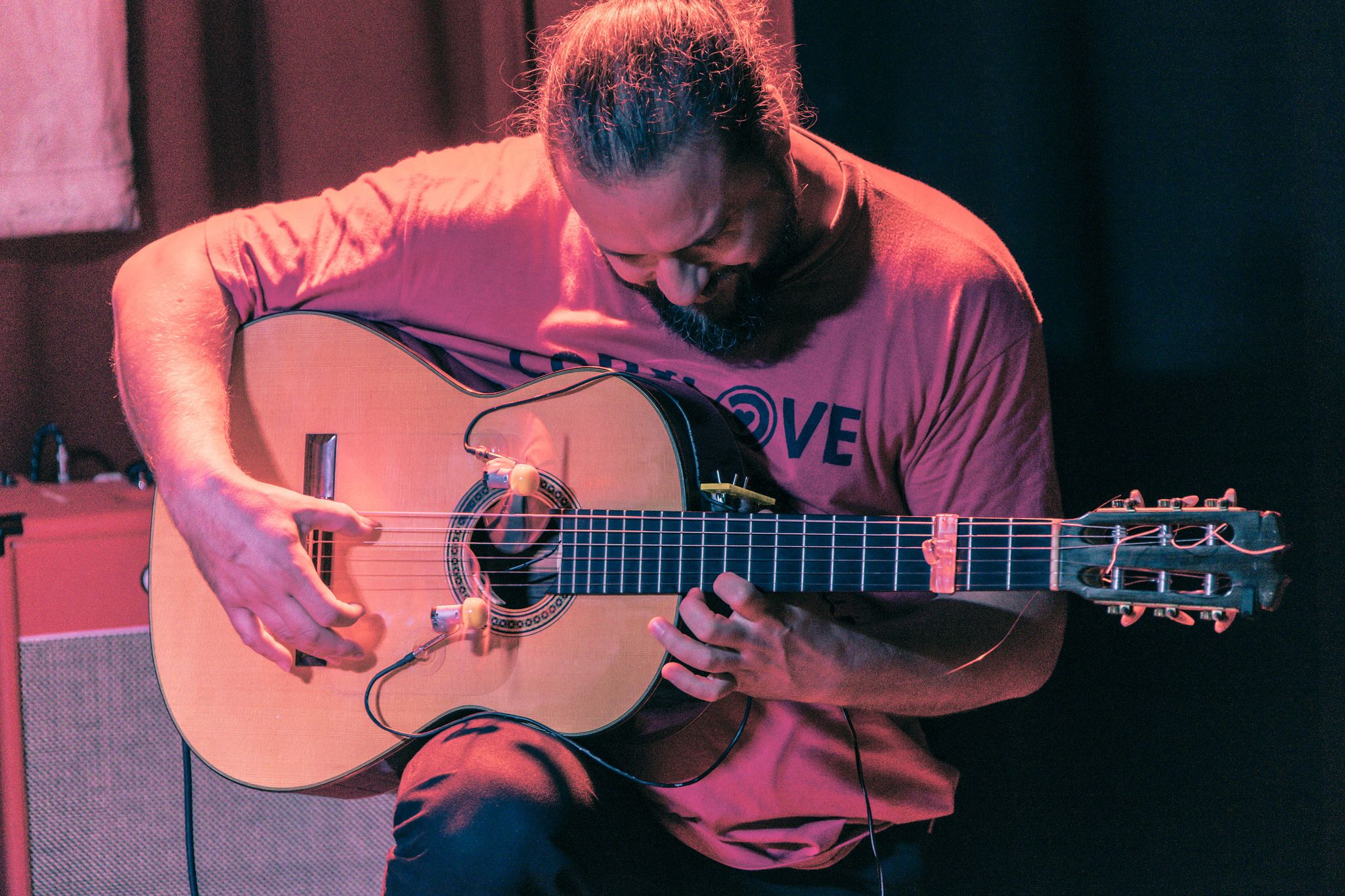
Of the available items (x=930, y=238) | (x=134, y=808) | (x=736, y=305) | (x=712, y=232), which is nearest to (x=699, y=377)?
(x=736, y=305)

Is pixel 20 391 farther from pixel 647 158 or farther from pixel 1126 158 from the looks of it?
pixel 1126 158

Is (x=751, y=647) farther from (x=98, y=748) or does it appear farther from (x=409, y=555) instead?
(x=98, y=748)

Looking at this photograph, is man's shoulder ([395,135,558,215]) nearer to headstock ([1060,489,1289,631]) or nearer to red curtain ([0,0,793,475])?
red curtain ([0,0,793,475])

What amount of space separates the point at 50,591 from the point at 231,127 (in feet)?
2.62

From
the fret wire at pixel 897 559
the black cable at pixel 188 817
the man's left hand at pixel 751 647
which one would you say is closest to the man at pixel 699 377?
the man's left hand at pixel 751 647

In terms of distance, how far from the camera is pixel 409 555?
42.8 inches

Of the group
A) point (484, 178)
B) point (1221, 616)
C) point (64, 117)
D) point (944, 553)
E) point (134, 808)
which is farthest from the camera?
point (64, 117)

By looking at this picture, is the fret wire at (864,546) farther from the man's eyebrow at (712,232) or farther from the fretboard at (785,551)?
the man's eyebrow at (712,232)

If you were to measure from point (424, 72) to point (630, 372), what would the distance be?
0.84 meters

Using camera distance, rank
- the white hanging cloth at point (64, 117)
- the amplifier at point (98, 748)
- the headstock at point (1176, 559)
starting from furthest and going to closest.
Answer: the white hanging cloth at point (64, 117)
the amplifier at point (98, 748)
the headstock at point (1176, 559)

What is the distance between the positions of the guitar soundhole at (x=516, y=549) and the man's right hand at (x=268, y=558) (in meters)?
0.14

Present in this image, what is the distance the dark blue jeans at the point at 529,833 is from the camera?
94 centimetres

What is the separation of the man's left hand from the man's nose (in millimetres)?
301

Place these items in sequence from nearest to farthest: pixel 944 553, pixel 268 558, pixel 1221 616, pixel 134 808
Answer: pixel 1221 616 → pixel 944 553 → pixel 268 558 → pixel 134 808
